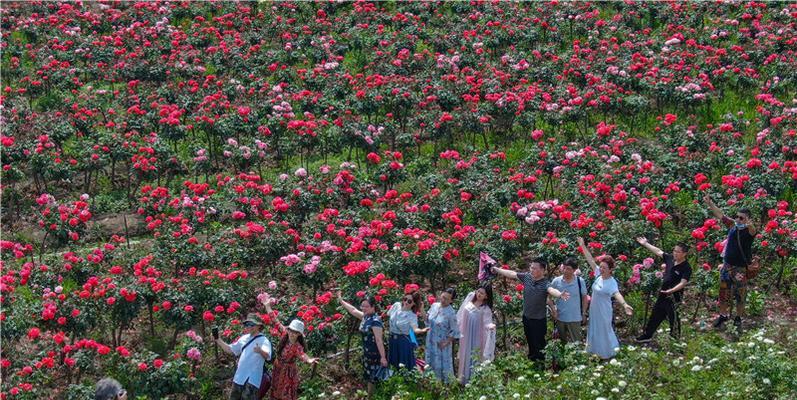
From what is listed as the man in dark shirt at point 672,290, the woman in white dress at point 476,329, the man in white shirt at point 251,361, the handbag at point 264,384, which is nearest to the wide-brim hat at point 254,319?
the man in white shirt at point 251,361

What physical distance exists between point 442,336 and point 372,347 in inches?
26.8

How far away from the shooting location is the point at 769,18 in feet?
62.2

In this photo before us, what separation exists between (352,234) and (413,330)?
2604mm

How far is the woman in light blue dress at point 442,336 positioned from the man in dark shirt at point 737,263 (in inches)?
117

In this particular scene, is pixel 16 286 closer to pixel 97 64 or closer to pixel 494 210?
pixel 494 210

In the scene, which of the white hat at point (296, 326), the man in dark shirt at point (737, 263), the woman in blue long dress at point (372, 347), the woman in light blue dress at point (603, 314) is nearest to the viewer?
the white hat at point (296, 326)

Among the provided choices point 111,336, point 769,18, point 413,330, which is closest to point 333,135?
point 111,336

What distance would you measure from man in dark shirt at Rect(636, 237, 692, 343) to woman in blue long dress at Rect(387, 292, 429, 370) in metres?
2.45

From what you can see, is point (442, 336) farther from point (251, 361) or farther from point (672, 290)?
point (672, 290)

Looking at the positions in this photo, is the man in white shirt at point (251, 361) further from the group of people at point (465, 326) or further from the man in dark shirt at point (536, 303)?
the man in dark shirt at point (536, 303)

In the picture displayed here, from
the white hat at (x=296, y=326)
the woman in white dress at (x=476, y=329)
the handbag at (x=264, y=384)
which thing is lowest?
the handbag at (x=264, y=384)

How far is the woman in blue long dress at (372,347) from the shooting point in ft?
31.2

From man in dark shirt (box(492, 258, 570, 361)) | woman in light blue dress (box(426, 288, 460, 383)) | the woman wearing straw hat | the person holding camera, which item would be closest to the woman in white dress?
woman in light blue dress (box(426, 288, 460, 383))

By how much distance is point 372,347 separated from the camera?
9.66 m
